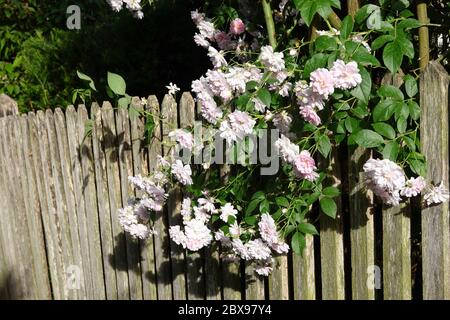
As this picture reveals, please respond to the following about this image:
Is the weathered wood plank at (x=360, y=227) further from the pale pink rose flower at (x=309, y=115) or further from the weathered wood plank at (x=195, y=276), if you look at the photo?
the weathered wood plank at (x=195, y=276)

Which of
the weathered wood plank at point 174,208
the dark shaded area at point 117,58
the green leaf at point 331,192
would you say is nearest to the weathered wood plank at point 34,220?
the dark shaded area at point 117,58

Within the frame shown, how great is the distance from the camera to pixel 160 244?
3.15 m

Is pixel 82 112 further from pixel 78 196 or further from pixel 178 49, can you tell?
pixel 178 49

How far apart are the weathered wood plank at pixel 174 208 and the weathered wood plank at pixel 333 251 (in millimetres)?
748

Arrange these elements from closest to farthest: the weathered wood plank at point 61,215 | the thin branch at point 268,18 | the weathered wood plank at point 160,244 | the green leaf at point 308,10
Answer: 1. the green leaf at point 308,10
2. the thin branch at point 268,18
3. the weathered wood plank at point 160,244
4. the weathered wood plank at point 61,215

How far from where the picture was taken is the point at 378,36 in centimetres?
229

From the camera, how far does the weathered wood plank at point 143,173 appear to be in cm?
305

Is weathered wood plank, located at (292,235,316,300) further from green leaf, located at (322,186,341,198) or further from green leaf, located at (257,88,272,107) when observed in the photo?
green leaf, located at (257,88,272,107)

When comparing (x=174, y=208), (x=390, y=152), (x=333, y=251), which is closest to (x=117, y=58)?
(x=174, y=208)

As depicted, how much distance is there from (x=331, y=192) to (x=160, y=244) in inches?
44.8

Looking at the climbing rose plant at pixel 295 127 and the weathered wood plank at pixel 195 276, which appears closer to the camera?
the climbing rose plant at pixel 295 127

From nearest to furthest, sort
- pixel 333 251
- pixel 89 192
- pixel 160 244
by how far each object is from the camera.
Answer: pixel 333 251, pixel 160 244, pixel 89 192

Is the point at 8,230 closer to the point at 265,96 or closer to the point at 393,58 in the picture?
the point at 265,96
